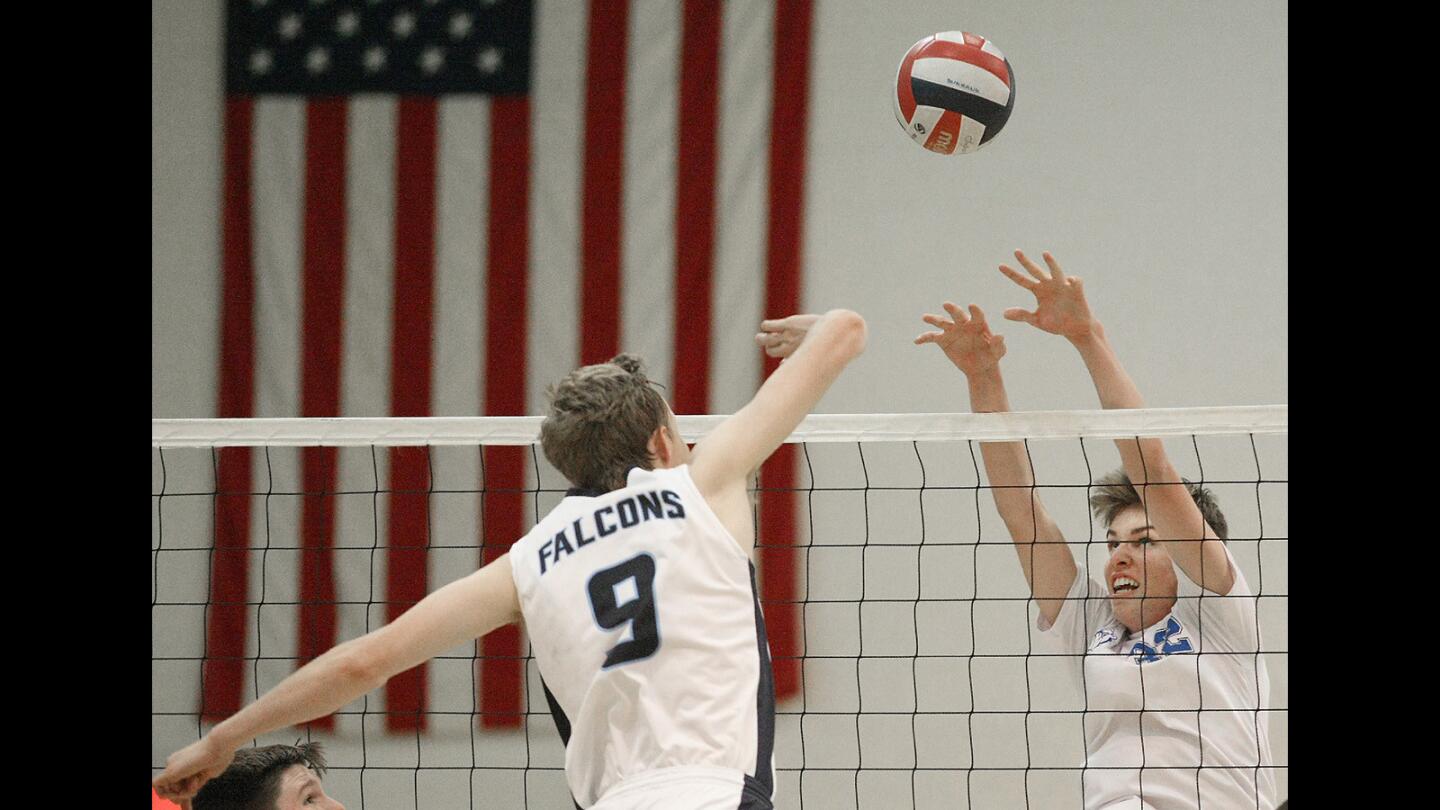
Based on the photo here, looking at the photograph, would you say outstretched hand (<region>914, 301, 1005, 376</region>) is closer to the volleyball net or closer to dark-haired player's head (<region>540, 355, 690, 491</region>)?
dark-haired player's head (<region>540, 355, 690, 491</region>)

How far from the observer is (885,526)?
6.05 metres

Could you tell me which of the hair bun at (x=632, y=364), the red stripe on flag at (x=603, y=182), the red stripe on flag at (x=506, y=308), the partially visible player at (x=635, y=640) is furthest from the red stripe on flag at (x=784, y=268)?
the partially visible player at (x=635, y=640)

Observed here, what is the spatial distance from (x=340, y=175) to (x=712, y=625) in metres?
4.65

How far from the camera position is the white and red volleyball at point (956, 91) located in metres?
3.94

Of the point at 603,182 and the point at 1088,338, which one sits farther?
the point at 603,182

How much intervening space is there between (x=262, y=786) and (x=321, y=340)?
3423mm

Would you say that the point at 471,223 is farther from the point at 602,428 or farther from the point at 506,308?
the point at 602,428

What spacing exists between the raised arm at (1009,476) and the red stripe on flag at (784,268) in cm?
223

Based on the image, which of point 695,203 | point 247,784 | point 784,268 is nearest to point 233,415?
point 695,203

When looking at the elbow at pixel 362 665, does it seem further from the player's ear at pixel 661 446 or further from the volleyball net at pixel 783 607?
the volleyball net at pixel 783 607

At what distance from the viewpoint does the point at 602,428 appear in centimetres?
245
